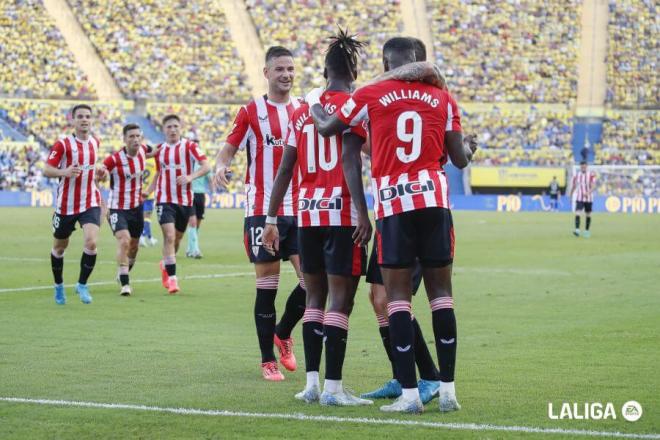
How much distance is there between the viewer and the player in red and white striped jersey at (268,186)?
9070 millimetres

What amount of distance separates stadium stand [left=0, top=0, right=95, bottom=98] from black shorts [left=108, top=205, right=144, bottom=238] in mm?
41079

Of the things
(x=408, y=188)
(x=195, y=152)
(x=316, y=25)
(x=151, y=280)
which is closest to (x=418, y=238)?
(x=408, y=188)

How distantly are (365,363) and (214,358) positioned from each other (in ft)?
4.28

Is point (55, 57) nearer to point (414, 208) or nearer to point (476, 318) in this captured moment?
point (476, 318)

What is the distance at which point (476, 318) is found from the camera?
1299cm

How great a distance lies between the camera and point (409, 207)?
23.4 ft

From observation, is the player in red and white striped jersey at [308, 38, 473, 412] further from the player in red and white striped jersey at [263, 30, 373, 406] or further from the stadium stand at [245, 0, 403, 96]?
the stadium stand at [245, 0, 403, 96]

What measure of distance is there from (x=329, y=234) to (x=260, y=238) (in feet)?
4.55

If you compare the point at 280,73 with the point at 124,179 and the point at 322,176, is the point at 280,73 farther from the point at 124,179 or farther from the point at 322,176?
the point at 124,179

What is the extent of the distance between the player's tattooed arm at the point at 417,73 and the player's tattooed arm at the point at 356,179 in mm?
474

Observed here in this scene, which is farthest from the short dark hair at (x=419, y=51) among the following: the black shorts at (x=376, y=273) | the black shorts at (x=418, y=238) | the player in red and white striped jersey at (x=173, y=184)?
the player in red and white striped jersey at (x=173, y=184)

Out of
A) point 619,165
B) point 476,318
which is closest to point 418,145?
point 476,318

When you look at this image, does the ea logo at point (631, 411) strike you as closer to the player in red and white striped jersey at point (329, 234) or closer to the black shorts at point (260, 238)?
the player in red and white striped jersey at point (329, 234)

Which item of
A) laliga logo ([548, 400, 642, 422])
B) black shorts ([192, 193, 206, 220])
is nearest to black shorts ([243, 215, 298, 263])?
laliga logo ([548, 400, 642, 422])
